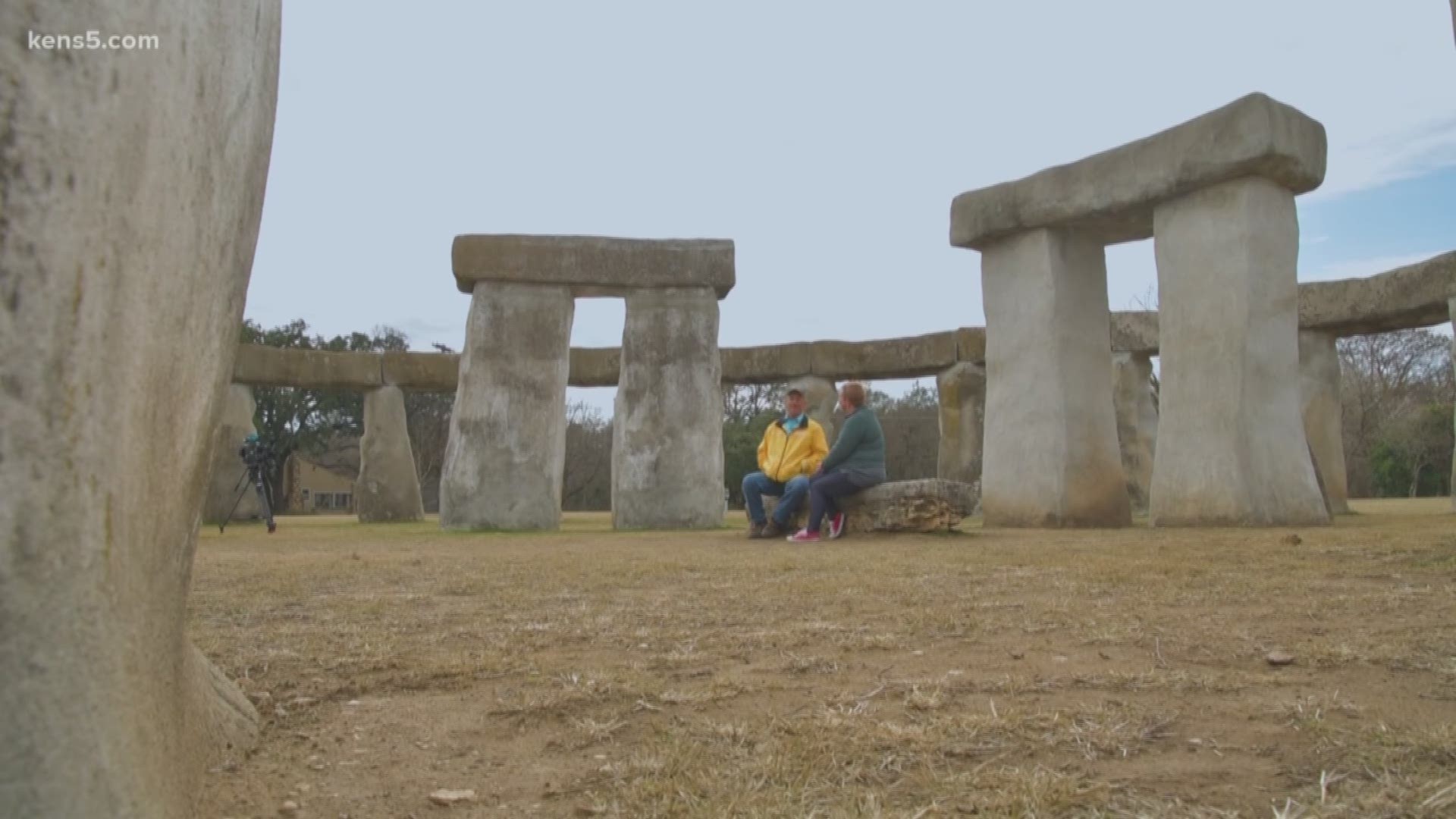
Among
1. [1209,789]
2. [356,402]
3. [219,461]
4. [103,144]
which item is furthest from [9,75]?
[356,402]

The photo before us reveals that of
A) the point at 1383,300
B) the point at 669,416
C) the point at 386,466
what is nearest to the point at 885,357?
the point at 669,416

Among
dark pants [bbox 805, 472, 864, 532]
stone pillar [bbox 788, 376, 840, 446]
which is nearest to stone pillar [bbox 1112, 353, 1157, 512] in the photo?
stone pillar [bbox 788, 376, 840, 446]

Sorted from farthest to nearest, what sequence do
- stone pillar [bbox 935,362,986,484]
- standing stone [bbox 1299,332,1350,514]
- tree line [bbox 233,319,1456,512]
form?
tree line [bbox 233,319,1456,512] → stone pillar [bbox 935,362,986,484] → standing stone [bbox 1299,332,1350,514]

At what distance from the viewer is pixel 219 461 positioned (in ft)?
52.4

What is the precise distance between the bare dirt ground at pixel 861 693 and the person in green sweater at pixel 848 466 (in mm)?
2874

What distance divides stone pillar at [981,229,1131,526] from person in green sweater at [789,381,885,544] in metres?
1.93

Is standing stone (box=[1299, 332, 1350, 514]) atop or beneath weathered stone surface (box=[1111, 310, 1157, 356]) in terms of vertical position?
beneath

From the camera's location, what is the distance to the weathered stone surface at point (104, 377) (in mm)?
1178

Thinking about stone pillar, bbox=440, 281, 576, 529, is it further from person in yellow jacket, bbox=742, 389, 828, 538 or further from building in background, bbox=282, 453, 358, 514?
building in background, bbox=282, 453, 358, 514

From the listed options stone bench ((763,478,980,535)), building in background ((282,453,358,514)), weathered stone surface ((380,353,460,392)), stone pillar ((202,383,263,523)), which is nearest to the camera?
stone bench ((763,478,980,535))

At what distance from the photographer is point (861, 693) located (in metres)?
2.35

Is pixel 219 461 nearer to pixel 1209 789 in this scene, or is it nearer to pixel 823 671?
pixel 823 671

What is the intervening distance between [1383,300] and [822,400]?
7.13 metres

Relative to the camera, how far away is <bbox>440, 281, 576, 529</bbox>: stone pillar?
35.6 ft
